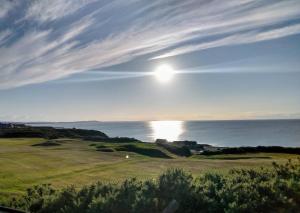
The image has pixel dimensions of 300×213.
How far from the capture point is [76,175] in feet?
92.7

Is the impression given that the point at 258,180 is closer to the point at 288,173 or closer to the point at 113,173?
the point at 288,173

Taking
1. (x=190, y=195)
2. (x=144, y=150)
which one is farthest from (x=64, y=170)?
(x=144, y=150)

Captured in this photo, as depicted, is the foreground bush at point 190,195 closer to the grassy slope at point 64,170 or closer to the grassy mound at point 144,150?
the grassy slope at point 64,170

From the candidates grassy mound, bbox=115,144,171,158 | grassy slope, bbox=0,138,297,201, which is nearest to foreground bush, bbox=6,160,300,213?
grassy slope, bbox=0,138,297,201

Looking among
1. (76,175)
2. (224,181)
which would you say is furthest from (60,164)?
(224,181)

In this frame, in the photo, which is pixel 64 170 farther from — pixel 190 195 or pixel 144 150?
pixel 144 150

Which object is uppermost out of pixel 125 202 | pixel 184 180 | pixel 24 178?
pixel 184 180

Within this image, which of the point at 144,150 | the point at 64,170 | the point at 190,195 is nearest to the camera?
the point at 190,195

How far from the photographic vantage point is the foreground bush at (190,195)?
9531 millimetres

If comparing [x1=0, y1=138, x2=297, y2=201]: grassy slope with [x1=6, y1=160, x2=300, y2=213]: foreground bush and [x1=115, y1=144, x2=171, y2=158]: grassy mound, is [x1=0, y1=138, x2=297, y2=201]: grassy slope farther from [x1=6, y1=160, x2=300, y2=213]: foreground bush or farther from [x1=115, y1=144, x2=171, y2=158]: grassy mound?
[x1=115, y1=144, x2=171, y2=158]: grassy mound

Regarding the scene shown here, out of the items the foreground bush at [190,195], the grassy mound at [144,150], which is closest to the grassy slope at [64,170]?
the foreground bush at [190,195]

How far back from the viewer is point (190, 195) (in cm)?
1011

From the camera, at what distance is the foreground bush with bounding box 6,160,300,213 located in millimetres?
9531

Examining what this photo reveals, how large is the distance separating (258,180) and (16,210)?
7.68 m
